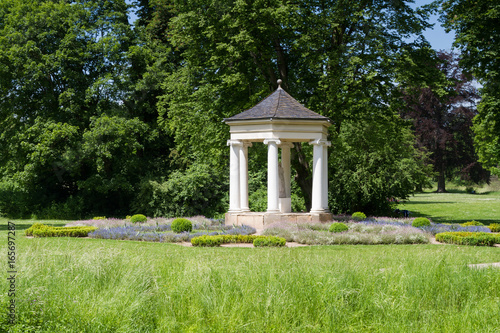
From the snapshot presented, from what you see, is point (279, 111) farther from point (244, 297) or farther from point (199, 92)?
point (244, 297)

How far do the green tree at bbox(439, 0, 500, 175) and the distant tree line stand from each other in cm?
7

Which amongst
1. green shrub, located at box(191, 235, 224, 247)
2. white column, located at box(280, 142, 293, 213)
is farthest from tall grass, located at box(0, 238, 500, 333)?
white column, located at box(280, 142, 293, 213)

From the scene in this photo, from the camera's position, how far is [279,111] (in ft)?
77.6

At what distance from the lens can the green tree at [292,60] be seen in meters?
26.4

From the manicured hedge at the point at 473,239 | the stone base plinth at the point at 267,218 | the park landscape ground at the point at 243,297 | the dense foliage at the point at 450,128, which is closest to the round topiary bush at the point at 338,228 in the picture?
the stone base plinth at the point at 267,218

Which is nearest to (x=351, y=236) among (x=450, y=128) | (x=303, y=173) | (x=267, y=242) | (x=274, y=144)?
(x=267, y=242)

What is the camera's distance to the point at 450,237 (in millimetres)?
18891

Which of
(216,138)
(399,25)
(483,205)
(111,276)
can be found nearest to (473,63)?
(399,25)

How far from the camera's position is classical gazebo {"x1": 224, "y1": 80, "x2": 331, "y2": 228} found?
23.4m

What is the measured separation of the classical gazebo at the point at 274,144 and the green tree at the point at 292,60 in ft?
9.80

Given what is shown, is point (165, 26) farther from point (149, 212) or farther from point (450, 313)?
point (450, 313)

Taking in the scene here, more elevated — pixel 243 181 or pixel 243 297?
pixel 243 181

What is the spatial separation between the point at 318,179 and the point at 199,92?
886cm

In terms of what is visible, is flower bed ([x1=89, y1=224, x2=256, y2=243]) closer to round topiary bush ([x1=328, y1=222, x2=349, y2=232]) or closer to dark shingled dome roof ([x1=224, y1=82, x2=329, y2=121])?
round topiary bush ([x1=328, y1=222, x2=349, y2=232])
